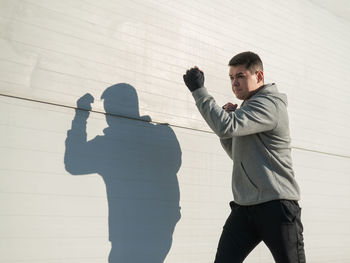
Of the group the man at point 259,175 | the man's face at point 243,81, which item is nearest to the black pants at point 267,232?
the man at point 259,175

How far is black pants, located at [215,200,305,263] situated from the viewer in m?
1.87

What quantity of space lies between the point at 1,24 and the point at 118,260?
1.37 m

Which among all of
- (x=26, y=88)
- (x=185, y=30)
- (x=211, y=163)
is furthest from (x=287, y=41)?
(x=26, y=88)

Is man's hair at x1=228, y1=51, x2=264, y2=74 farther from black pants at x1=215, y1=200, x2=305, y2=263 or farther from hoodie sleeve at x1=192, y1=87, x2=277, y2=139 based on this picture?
black pants at x1=215, y1=200, x2=305, y2=263

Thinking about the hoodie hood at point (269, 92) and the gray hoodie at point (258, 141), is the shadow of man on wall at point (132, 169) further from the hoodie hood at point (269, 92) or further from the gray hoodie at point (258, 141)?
the hoodie hood at point (269, 92)

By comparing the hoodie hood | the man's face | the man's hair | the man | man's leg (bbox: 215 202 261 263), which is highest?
the man's hair

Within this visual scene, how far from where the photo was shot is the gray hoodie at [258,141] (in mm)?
1930

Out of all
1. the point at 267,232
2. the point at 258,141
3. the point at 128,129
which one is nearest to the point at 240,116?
the point at 258,141

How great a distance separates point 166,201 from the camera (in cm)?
247

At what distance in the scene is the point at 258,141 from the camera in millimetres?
2049

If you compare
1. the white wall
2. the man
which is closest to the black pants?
the man

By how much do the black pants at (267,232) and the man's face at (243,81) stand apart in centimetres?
63

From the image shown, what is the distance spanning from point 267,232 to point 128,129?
98 cm

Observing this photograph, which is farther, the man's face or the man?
the man's face
